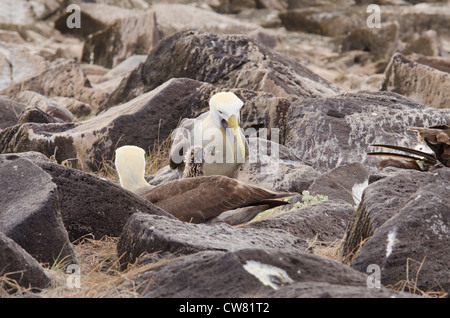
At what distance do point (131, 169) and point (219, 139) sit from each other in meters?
1.04

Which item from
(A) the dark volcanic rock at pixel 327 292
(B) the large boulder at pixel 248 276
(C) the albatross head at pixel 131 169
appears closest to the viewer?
(A) the dark volcanic rock at pixel 327 292

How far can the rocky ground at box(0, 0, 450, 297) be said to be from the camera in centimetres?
368

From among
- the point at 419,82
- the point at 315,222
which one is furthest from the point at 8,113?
the point at 419,82

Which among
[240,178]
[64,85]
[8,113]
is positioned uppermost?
[240,178]

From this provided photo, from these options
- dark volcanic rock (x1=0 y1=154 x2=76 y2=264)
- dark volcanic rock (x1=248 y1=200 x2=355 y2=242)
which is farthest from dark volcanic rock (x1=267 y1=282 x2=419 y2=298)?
dark volcanic rock (x1=248 y1=200 x2=355 y2=242)

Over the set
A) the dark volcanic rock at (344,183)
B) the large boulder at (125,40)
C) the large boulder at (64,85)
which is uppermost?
the dark volcanic rock at (344,183)

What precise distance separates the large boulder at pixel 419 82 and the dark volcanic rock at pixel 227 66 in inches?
74.8

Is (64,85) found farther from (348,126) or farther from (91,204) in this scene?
(91,204)

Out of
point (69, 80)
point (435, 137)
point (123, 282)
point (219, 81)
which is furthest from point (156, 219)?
point (69, 80)

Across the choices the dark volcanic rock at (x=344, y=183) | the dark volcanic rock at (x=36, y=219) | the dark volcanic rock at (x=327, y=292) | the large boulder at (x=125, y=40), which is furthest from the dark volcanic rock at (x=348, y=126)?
the large boulder at (x=125, y=40)

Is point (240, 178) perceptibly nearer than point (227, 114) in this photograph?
No

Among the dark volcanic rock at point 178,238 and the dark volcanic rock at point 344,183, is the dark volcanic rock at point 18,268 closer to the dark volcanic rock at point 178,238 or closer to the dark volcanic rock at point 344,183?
the dark volcanic rock at point 178,238

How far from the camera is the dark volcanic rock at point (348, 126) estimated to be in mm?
8727

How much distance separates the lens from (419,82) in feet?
41.9
